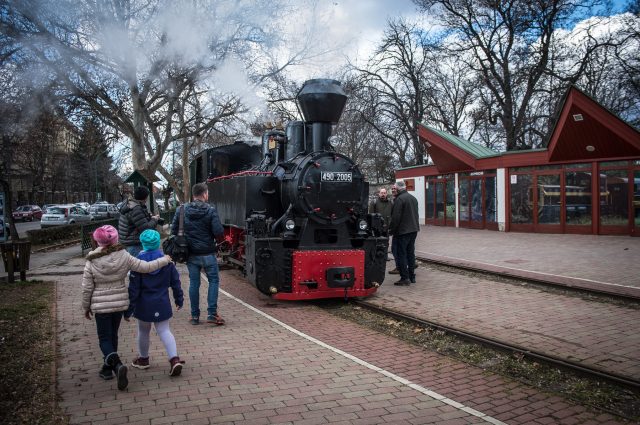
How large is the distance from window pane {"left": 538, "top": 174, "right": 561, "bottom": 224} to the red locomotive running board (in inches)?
463

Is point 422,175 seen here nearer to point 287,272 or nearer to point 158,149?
point 158,149

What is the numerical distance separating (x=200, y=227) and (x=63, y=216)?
27499mm

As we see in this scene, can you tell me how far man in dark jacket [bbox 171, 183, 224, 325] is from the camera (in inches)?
211

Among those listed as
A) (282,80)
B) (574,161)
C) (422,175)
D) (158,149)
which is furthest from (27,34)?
(422,175)

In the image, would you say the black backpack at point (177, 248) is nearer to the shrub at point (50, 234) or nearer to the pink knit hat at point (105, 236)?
the pink knit hat at point (105, 236)

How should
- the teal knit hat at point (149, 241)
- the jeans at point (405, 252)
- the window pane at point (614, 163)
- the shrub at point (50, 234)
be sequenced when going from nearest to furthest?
the teal knit hat at point (149, 241) → the jeans at point (405, 252) → the window pane at point (614, 163) → the shrub at point (50, 234)

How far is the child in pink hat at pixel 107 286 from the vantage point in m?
3.63

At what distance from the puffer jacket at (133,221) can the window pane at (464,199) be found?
15.7 meters

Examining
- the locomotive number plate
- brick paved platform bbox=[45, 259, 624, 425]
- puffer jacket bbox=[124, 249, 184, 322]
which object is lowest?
brick paved platform bbox=[45, 259, 624, 425]

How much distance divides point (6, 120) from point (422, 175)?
17501 millimetres

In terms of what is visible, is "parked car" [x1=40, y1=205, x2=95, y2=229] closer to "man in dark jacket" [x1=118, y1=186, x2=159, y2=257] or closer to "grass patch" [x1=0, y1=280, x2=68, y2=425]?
"grass patch" [x1=0, y1=280, x2=68, y2=425]

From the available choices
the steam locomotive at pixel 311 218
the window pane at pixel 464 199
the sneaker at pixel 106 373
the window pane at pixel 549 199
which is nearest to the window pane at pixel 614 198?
the window pane at pixel 549 199

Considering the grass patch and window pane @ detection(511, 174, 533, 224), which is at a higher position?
window pane @ detection(511, 174, 533, 224)

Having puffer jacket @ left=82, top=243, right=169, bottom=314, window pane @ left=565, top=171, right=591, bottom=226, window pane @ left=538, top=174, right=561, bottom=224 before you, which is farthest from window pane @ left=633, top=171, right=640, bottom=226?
puffer jacket @ left=82, top=243, right=169, bottom=314
